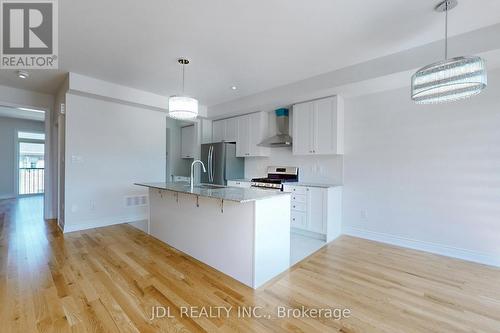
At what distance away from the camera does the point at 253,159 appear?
5.46 meters


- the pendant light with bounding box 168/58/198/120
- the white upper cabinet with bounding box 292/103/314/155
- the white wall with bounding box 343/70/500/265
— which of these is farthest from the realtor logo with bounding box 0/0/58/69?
the white wall with bounding box 343/70/500/265

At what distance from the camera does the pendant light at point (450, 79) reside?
1624 millimetres

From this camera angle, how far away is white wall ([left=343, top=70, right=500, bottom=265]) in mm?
2848

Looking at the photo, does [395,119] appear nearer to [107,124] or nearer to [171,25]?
[171,25]

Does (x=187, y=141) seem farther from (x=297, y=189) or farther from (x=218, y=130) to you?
(x=297, y=189)

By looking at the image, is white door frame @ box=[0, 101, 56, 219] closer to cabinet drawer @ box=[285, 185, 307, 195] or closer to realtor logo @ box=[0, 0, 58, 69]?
realtor logo @ box=[0, 0, 58, 69]

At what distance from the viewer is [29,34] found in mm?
2549

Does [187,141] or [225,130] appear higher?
[225,130]

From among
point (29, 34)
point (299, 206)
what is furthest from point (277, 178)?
point (29, 34)

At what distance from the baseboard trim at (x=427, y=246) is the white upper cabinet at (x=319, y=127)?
144cm

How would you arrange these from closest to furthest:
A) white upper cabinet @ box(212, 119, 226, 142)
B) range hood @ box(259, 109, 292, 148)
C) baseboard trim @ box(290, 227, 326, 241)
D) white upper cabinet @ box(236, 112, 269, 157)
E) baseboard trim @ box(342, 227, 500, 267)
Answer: baseboard trim @ box(342, 227, 500, 267) → baseboard trim @ box(290, 227, 326, 241) → range hood @ box(259, 109, 292, 148) → white upper cabinet @ box(236, 112, 269, 157) → white upper cabinet @ box(212, 119, 226, 142)

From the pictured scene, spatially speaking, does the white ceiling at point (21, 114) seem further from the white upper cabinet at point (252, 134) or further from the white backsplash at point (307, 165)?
the white backsplash at point (307, 165)

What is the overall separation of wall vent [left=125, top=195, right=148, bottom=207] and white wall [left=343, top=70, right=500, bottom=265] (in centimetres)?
415

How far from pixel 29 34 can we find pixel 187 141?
4493mm
